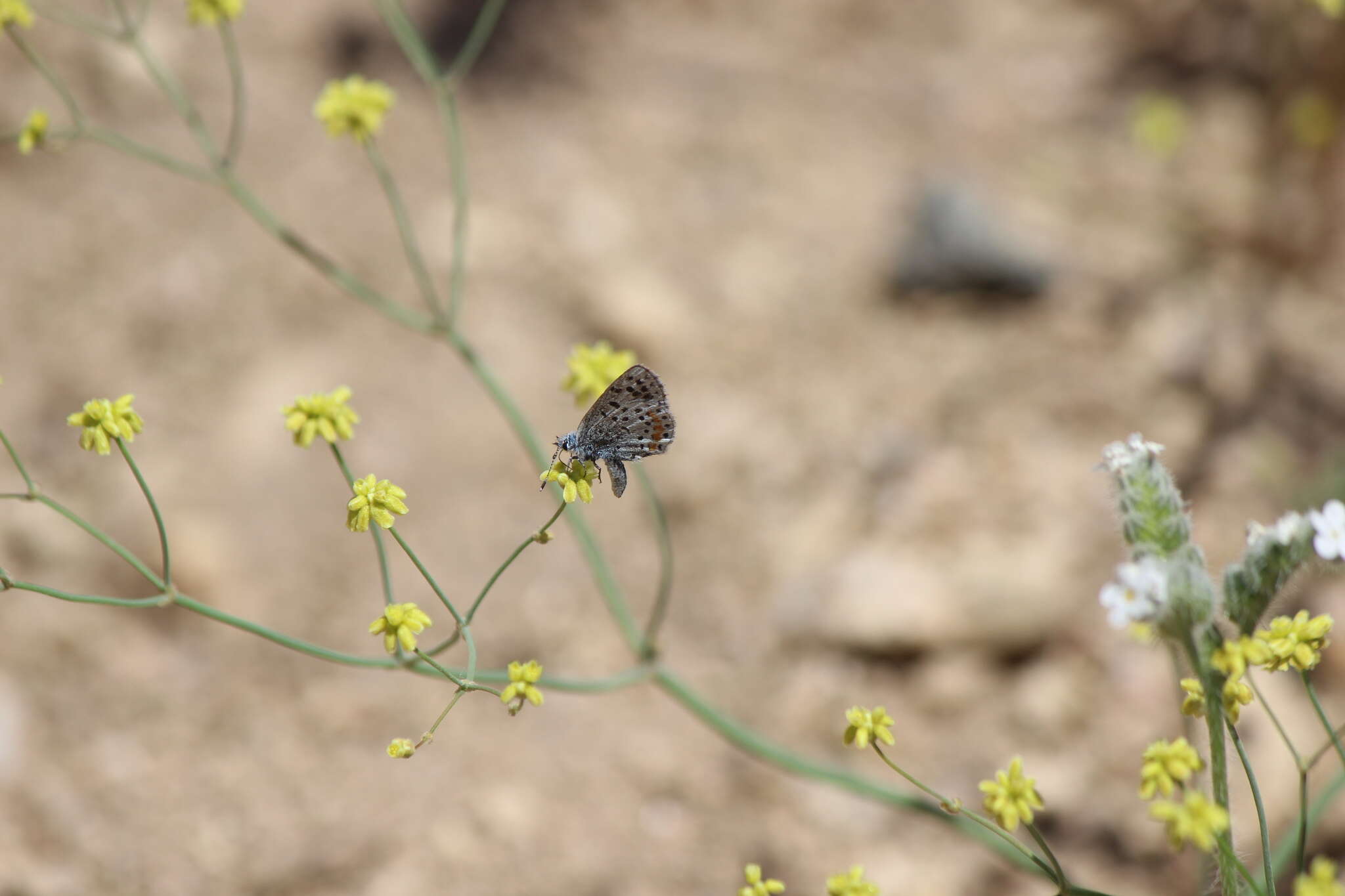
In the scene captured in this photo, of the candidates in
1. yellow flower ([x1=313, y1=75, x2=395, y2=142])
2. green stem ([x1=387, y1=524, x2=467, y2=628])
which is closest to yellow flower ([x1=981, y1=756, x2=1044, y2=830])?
green stem ([x1=387, y1=524, x2=467, y2=628])

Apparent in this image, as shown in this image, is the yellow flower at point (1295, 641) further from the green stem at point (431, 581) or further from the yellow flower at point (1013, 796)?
the green stem at point (431, 581)

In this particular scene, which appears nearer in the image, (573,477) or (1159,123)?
(573,477)

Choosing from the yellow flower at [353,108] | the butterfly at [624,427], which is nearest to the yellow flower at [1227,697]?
the butterfly at [624,427]

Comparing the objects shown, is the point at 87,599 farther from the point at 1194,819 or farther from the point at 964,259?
the point at 964,259

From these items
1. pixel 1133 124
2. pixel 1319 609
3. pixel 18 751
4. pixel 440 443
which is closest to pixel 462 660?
pixel 440 443

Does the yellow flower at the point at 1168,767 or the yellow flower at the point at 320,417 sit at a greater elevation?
the yellow flower at the point at 320,417

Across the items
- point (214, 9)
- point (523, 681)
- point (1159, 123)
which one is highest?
point (1159, 123)

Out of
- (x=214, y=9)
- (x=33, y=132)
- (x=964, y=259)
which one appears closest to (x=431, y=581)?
(x=33, y=132)
